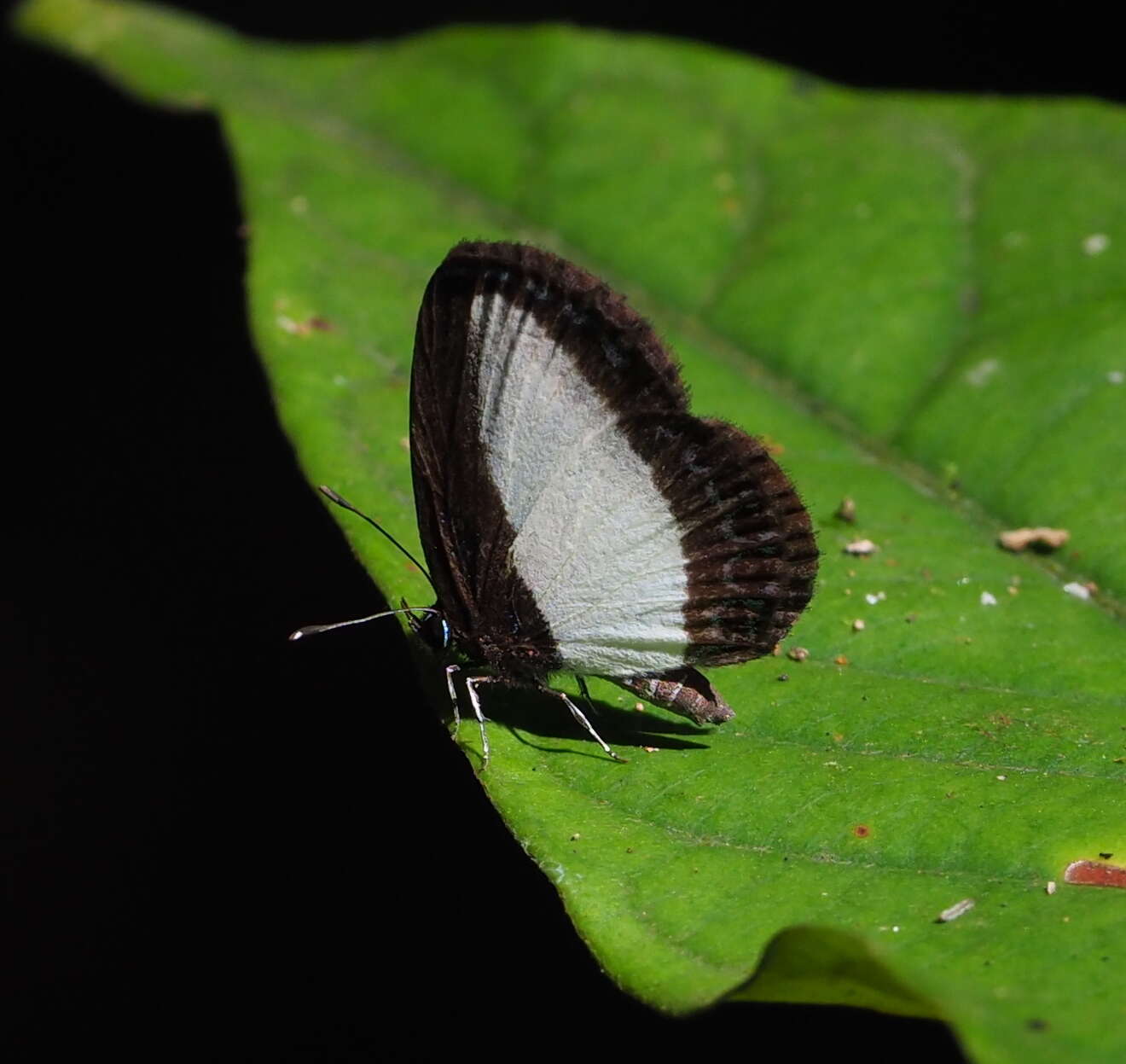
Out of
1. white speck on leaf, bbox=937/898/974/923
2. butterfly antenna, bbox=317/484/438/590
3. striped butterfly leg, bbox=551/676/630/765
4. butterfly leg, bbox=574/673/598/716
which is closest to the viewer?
white speck on leaf, bbox=937/898/974/923

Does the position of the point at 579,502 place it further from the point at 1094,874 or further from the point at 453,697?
the point at 1094,874

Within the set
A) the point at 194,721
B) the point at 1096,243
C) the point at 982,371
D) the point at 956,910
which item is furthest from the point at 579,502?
the point at 194,721

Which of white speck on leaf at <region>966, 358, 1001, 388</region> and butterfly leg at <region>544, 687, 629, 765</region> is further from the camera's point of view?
white speck on leaf at <region>966, 358, 1001, 388</region>

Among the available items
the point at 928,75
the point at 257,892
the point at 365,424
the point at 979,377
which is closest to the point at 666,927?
the point at 365,424

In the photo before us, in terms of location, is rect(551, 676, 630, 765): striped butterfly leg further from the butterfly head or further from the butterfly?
the butterfly head

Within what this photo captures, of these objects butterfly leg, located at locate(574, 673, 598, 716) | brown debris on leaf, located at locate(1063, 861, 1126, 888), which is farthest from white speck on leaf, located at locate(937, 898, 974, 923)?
butterfly leg, located at locate(574, 673, 598, 716)

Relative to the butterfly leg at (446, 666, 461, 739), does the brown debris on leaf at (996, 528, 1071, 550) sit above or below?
above

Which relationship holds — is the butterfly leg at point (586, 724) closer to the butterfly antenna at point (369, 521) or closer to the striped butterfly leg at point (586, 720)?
the striped butterfly leg at point (586, 720)
